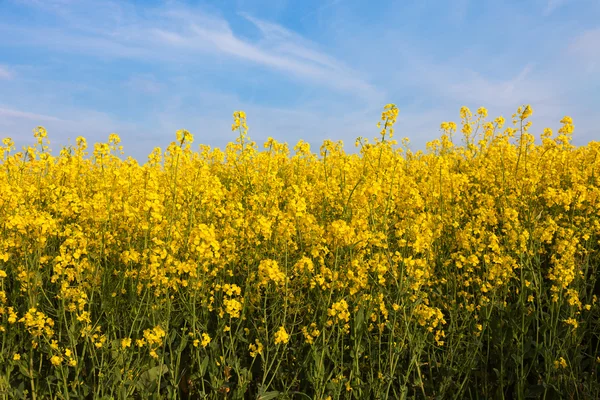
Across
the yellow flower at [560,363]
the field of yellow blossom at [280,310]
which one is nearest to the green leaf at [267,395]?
the field of yellow blossom at [280,310]

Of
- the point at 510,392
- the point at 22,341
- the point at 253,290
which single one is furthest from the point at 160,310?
the point at 510,392

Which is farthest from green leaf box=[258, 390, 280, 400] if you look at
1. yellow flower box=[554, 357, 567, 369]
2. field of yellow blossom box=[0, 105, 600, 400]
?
yellow flower box=[554, 357, 567, 369]

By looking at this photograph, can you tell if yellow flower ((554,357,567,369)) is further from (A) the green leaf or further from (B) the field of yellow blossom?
(A) the green leaf

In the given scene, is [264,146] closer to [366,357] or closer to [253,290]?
[253,290]

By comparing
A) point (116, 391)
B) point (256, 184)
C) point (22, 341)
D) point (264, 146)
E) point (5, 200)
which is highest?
point (264, 146)

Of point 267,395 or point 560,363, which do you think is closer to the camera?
point 267,395

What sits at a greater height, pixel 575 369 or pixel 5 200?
pixel 5 200

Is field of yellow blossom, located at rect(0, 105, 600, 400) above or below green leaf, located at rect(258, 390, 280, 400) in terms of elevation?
above

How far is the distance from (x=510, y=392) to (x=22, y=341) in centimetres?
317

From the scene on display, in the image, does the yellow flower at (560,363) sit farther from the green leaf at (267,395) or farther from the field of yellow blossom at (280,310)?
the green leaf at (267,395)

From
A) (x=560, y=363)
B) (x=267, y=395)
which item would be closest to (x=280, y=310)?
(x=267, y=395)

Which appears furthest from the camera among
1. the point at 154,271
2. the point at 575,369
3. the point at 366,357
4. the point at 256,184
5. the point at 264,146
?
the point at 264,146

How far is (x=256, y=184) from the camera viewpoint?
15.0 feet

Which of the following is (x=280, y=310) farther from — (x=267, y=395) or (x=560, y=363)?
(x=560, y=363)
